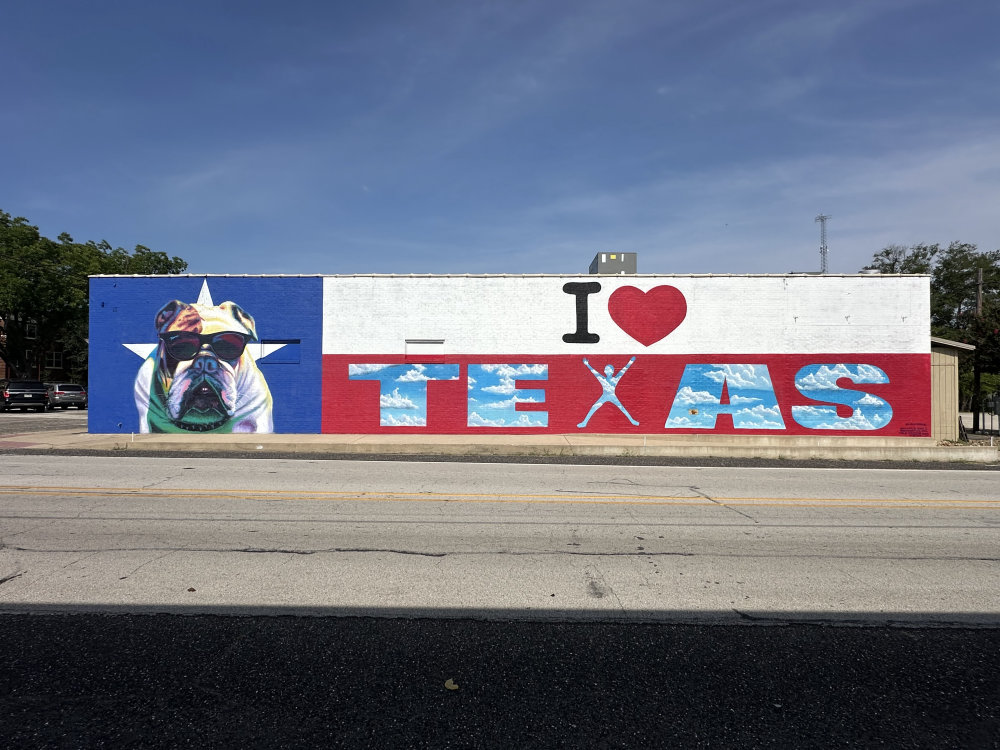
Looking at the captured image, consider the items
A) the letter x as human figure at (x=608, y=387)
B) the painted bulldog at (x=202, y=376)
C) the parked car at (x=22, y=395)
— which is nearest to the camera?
the letter x as human figure at (x=608, y=387)

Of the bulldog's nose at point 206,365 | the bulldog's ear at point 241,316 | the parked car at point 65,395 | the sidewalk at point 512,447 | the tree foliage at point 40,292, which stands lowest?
the sidewalk at point 512,447

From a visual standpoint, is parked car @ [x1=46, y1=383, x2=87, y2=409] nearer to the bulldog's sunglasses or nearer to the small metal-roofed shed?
the bulldog's sunglasses

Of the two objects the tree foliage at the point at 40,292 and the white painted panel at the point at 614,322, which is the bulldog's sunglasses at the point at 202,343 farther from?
the tree foliage at the point at 40,292

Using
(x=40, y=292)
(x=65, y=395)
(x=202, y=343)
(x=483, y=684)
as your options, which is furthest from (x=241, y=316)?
(x=40, y=292)

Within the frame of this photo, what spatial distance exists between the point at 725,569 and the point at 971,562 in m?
2.57

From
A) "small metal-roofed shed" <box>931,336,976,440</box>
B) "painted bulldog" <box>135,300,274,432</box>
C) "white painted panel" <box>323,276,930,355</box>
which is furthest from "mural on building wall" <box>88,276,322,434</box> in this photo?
"small metal-roofed shed" <box>931,336,976,440</box>

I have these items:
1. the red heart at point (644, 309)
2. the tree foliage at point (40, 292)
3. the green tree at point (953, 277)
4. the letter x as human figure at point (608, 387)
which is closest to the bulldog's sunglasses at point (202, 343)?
the letter x as human figure at point (608, 387)

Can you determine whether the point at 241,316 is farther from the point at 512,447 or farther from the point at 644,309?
the point at 644,309

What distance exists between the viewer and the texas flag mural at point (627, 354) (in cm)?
1936

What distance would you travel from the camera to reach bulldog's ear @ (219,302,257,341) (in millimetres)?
19984

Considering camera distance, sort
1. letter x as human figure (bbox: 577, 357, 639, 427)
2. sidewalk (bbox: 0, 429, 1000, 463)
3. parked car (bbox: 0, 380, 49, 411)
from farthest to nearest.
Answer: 1. parked car (bbox: 0, 380, 49, 411)
2. letter x as human figure (bbox: 577, 357, 639, 427)
3. sidewalk (bbox: 0, 429, 1000, 463)

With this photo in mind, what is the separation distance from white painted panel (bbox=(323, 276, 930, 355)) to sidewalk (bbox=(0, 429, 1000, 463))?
10.6 feet

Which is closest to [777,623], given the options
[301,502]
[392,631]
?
[392,631]

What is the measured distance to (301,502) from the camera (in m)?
8.45
